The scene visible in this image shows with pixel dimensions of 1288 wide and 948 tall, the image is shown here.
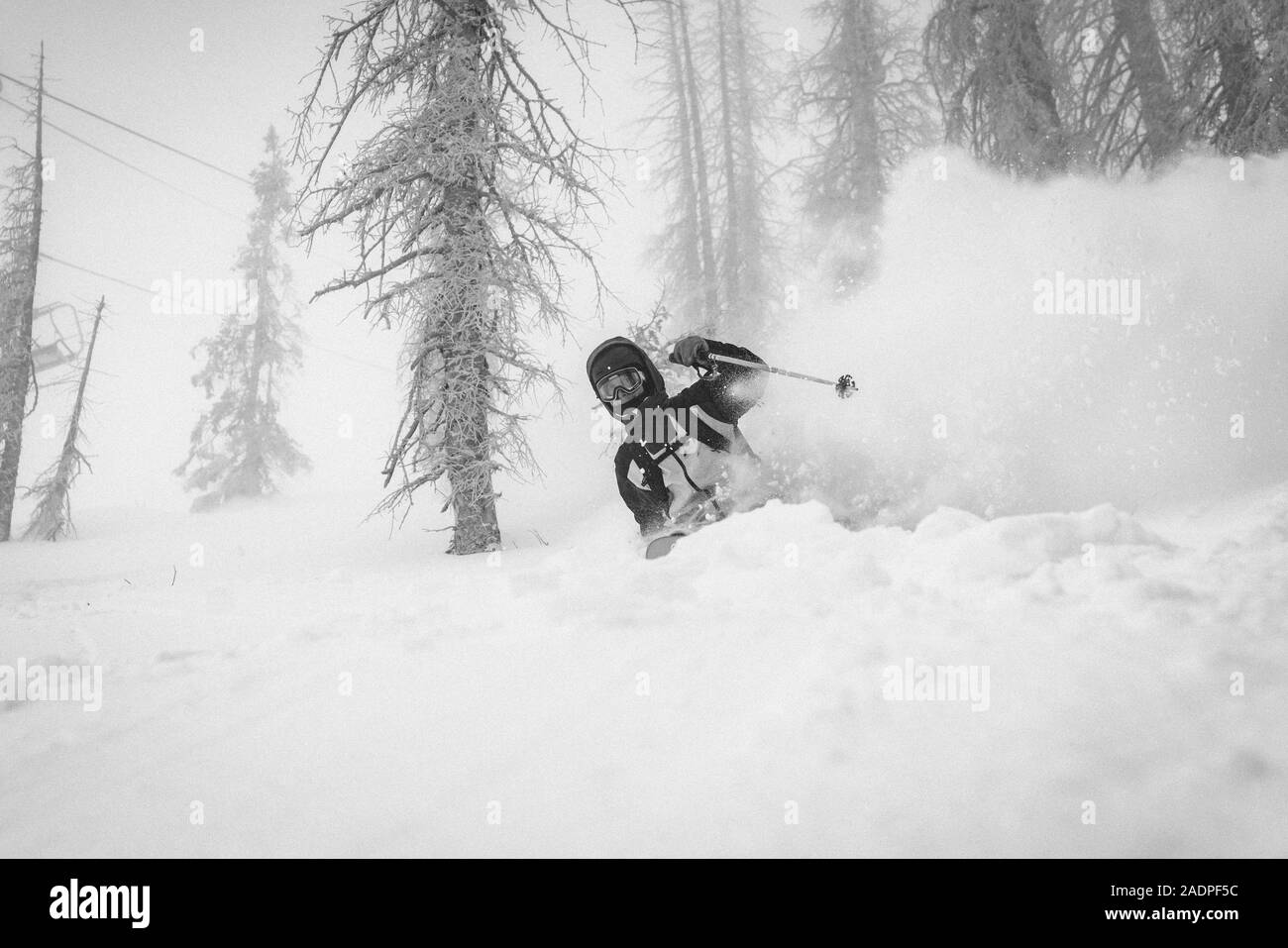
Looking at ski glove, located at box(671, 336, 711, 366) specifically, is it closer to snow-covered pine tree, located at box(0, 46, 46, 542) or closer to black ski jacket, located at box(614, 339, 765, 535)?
black ski jacket, located at box(614, 339, 765, 535)

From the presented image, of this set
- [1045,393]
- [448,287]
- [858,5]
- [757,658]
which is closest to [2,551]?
[448,287]

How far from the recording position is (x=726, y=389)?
6.93 meters

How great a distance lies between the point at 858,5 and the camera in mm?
13805

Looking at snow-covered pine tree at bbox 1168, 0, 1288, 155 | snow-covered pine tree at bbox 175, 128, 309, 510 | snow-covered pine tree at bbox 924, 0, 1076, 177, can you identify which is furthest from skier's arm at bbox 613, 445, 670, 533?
snow-covered pine tree at bbox 175, 128, 309, 510

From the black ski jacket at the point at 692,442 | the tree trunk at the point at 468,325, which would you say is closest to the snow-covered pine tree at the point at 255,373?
the tree trunk at the point at 468,325

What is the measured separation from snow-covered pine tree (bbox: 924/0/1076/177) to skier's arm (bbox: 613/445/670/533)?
24.2ft

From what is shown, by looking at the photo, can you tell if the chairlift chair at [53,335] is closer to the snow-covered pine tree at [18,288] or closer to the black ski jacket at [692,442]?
the snow-covered pine tree at [18,288]

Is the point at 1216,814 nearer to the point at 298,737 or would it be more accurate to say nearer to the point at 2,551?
the point at 298,737

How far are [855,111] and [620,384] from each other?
11.3m

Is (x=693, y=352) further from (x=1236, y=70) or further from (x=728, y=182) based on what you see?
(x=728, y=182)

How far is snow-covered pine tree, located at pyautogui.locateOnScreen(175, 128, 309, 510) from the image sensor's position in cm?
1909

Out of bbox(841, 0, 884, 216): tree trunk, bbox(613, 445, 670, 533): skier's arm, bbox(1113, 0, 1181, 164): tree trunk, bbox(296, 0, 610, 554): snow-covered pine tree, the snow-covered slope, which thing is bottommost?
the snow-covered slope

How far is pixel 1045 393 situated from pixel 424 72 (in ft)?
28.5

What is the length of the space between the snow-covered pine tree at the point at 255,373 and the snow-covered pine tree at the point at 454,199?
14576mm
